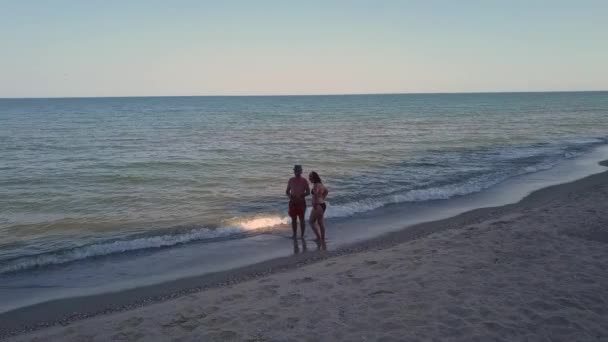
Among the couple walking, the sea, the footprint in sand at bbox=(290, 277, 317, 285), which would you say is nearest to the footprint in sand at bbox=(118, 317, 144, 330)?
the footprint in sand at bbox=(290, 277, 317, 285)

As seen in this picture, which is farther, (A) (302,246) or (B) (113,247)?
(B) (113,247)

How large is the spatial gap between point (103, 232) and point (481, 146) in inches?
955

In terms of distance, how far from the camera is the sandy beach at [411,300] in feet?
17.6

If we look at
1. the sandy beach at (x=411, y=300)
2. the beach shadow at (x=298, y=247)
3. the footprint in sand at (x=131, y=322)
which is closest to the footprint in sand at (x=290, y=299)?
the sandy beach at (x=411, y=300)

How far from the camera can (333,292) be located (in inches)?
259

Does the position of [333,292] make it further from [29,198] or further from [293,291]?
[29,198]

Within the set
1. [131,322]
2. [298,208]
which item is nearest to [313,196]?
[298,208]

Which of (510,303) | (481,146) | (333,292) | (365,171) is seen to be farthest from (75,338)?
(481,146)

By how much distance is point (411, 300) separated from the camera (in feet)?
20.1

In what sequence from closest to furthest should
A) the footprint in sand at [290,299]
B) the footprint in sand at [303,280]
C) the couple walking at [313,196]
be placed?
the footprint in sand at [290,299] → the footprint in sand at [303,280] → the couple walking at [313,196]

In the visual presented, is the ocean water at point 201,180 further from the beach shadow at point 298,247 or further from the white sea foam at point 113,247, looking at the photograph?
the beach shadow at point 298,247

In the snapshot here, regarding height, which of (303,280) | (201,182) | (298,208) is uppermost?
(298,208)

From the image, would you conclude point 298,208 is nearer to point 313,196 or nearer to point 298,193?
point 298,193

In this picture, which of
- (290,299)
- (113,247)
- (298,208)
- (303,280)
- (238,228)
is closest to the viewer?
(290,299)
